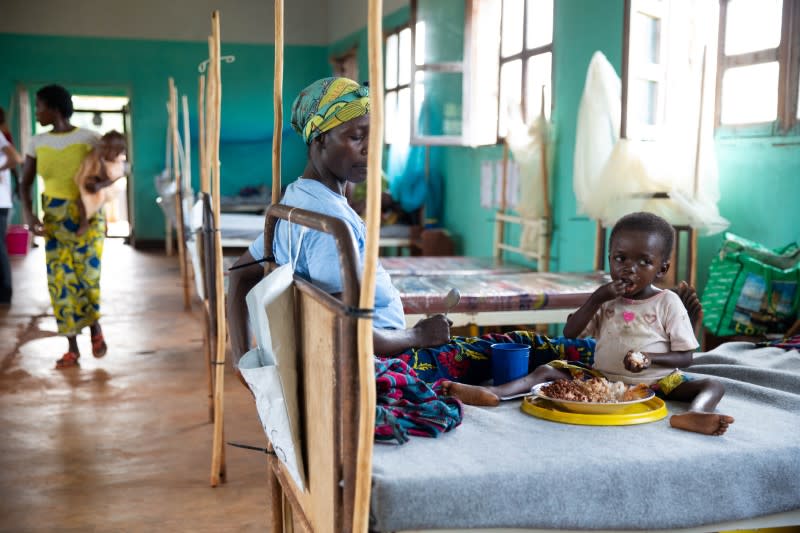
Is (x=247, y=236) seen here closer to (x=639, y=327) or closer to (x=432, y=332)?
(x=639, y=327)

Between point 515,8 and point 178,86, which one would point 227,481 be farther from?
point 178,86

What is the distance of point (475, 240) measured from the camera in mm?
6605

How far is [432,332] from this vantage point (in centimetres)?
173

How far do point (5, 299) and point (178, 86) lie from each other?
5149 mm

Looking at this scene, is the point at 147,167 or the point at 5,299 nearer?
the point at 5,299

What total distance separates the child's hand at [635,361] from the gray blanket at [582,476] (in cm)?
19

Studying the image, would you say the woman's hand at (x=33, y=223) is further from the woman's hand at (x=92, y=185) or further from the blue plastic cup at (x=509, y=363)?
the blue plastic cup at (x=509, y=363)

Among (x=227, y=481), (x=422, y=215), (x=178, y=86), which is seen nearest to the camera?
(x=227, y=481)

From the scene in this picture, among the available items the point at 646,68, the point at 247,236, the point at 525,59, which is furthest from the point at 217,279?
the point at 247,236

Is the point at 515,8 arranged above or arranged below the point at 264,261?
above

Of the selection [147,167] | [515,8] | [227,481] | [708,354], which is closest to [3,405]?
[227,481]

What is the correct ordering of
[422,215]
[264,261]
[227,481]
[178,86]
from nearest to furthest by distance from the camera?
[264,261] → [227,481] → [422,215] → [178,86]

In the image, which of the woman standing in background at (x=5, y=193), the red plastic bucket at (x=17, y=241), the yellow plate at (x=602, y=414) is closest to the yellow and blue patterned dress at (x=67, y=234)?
the woman standing in background at (x=5, y=193)

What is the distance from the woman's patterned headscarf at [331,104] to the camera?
1817 mm
